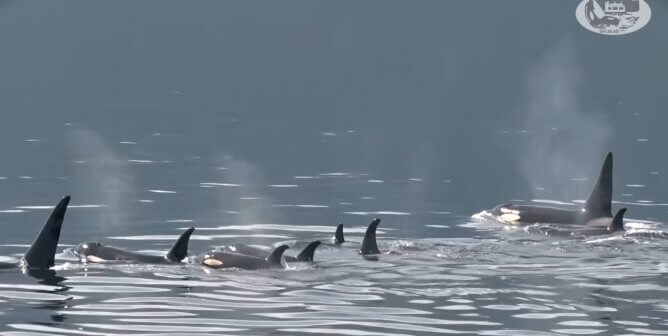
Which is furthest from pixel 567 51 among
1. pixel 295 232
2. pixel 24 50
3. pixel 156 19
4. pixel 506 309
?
pixel 506 309

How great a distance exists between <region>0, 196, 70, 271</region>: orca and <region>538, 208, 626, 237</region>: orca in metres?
11.0

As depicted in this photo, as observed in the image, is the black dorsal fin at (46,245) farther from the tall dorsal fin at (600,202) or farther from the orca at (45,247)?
the tall dorsal fin at (600,202)

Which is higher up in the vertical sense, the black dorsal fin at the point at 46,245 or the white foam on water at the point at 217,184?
the white foam on water at the point at 217,184

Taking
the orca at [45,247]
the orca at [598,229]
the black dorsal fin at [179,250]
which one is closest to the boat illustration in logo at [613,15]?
the orca at [598,229]

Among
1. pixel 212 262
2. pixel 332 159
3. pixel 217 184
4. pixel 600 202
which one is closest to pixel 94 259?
pixel 212 262

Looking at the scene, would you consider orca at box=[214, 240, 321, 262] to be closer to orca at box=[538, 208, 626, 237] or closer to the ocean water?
the ocean water

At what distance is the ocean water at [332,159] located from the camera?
25.0m

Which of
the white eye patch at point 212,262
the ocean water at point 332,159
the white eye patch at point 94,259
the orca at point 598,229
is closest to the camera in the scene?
the ocean water at point 332,159

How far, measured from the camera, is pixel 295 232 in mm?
36438

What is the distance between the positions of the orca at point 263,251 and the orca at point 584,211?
8.44 meters

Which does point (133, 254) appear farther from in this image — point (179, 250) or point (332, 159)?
point (332, 159)

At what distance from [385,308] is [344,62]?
110 m

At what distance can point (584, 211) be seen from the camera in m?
36.7

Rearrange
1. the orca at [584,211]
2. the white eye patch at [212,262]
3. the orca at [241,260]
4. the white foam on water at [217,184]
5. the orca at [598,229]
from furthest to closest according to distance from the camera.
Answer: the white foam on water at [217,184], the orca at [584,211], the orca at [598,229], the white eye patch at [212,262], the orca at [241,260]
